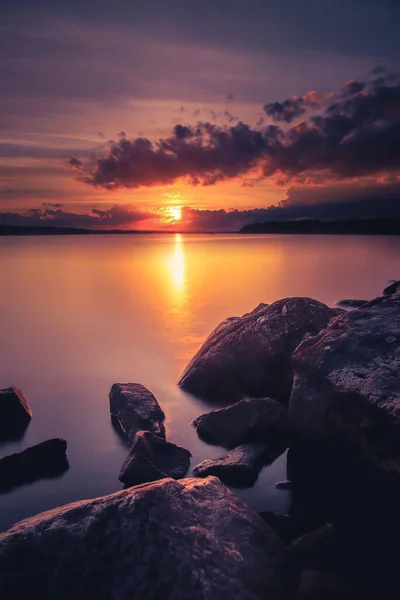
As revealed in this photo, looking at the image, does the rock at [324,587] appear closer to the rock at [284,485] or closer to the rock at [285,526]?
the rock at [285,526]

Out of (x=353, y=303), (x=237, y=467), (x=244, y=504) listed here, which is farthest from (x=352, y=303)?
(x=244, y=504)

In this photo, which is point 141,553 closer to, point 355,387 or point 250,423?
point 355,387

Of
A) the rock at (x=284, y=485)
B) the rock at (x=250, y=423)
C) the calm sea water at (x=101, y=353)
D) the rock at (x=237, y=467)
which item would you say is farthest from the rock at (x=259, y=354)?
the rock at (x=284, y=485)

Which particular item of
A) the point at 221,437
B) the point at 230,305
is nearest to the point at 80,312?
the point at 230,305

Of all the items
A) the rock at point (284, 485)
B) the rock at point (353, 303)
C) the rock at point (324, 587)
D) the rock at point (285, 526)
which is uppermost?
the rock at point (353, 303)

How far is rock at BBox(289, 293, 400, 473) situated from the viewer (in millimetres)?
4723

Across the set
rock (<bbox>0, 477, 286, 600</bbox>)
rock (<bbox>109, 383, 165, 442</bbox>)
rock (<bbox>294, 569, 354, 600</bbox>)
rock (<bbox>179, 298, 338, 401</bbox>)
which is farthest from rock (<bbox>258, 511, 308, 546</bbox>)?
rock (<bbox>179, 298, 338, 401</bbox>)

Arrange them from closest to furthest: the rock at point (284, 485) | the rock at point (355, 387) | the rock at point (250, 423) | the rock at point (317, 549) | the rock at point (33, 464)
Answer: the rock at point (317, 549) → the rock at point (355, 387) → the rock at point (284, 485) → the rock at point (33, 464) → the rock at point (250, 423)

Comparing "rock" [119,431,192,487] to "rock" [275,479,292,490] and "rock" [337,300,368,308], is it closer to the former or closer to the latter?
"rock" [275,479,292,490]

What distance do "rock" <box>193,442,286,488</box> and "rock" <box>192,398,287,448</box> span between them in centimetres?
39

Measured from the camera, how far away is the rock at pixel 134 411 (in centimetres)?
693

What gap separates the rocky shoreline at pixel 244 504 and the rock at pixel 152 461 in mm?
18

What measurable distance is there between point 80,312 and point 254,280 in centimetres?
1772

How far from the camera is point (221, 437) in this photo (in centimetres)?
680
